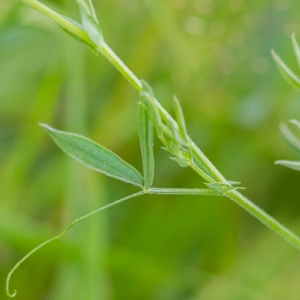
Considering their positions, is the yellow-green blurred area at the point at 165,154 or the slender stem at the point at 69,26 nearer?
the slender stem at the point at 69,26

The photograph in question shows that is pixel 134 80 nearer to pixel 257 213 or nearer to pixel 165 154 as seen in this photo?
pixel 257 213

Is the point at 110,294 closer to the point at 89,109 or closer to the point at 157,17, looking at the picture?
the point at 89,109

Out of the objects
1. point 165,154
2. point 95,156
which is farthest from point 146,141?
point 165,154

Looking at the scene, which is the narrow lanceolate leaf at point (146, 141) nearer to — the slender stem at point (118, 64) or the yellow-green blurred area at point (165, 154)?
the slender stem at point (118, 64)

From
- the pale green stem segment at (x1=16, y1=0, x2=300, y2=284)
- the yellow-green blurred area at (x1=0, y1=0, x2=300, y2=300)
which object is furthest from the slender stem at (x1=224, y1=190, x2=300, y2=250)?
the yellow-green blurred area at (x1=0, y1=0, x2=300, y2=300)

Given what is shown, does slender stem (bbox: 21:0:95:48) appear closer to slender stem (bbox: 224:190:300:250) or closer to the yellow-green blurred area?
slender stem (bbox: 224:190:300:250)

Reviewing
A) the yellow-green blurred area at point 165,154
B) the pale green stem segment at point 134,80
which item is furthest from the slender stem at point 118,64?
the yellow-green blurred area at point 165,154

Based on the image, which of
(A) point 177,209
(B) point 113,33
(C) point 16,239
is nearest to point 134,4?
(B) point 113,33
